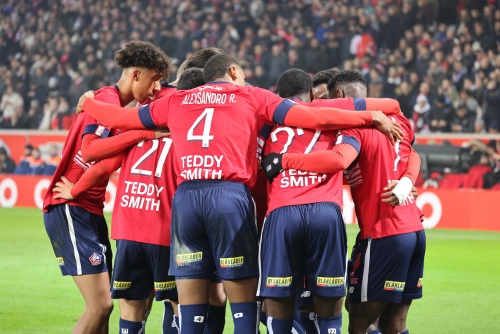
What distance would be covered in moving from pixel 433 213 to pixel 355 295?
8669 millimetres

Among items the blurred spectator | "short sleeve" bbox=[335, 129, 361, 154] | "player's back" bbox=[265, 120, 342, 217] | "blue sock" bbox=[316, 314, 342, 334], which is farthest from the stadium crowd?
"blue sock" bbox=[316, 314, 342, 334]

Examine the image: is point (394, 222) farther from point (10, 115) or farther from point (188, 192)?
point (10, 115)

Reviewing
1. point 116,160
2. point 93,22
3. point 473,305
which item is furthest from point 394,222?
point 93,22

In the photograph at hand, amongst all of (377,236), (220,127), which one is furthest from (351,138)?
(220,127)

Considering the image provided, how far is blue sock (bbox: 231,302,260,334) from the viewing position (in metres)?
4.40

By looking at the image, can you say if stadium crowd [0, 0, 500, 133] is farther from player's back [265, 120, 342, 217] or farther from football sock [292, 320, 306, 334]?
player's back [265, 120, 342, 217]

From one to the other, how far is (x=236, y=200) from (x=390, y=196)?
101cm

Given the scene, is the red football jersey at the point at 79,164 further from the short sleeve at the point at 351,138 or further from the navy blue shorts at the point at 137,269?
the short sleeve at the point at 351,138

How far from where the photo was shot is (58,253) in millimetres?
5125

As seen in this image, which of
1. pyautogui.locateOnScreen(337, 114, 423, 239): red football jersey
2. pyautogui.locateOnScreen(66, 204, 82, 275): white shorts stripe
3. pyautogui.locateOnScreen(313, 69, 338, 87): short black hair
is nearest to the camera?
pyautogui.locateOnScreen(337, 114, 423, 239): red football jersey

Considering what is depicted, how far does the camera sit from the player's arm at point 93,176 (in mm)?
4898

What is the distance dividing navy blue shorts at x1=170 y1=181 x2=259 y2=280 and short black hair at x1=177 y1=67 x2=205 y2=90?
35.8 inches

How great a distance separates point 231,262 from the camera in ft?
14.4

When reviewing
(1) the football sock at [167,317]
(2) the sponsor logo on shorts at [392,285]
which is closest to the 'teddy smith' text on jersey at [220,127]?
(2) the sponsor logo on shorts at [392,285]
